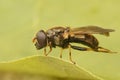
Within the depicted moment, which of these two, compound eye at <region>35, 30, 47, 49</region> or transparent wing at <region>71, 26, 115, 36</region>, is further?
compound eye at <region>35, 30, 47, 49</region>

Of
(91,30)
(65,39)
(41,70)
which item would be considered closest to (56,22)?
(65,39)

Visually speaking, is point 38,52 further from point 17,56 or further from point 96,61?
point 96,61

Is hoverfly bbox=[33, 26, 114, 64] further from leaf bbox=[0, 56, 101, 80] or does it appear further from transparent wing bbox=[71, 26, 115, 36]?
leaf bbox=[0, 56, 101, 80]

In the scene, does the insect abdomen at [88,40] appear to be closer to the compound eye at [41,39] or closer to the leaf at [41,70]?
the compound eye at [41,39]

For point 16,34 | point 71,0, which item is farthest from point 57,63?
point 71,0

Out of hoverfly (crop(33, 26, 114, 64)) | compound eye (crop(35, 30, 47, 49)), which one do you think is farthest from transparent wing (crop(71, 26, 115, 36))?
compound eye (crop(35, 30, 47, 49))

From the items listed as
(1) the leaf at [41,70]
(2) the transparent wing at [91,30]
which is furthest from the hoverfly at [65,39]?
(1) the leaf at [41,70]
